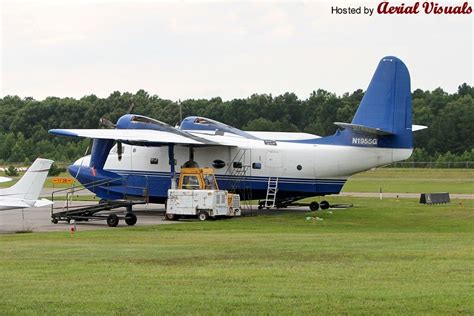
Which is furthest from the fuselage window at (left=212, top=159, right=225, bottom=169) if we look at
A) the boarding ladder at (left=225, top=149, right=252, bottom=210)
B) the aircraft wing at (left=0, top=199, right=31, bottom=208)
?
the aircraft wing at (left=0, top=199, right=31, bottom=208)

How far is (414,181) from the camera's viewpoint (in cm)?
8612

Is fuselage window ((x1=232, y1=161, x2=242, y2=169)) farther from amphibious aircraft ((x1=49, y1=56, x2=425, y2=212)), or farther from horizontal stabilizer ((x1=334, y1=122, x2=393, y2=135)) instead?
horizontal stabilizer ((x1=334, y1=122, x2=393, y2=135))

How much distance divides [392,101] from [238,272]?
916 inches

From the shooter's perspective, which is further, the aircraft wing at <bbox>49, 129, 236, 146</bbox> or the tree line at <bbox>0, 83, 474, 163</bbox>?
the tree line at <bbox>0, 83, 474, 163</bbox>

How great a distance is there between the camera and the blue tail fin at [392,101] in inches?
1598

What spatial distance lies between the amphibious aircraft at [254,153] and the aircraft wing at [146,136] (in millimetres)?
45

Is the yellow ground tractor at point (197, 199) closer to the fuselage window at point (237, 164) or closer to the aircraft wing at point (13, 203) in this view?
the fuselage window at point (237, 164)

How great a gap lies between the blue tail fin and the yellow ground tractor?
24.0ft

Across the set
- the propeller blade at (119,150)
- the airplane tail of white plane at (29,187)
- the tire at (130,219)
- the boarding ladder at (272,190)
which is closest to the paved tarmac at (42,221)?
the tire at (130,219)

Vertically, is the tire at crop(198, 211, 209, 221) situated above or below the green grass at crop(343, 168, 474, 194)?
below

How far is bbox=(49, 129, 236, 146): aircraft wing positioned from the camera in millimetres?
42000

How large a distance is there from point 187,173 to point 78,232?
8592 millimetres

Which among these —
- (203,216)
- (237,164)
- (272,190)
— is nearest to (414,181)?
(272,190)

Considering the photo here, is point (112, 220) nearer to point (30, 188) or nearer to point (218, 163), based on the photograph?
point (30, 188)
